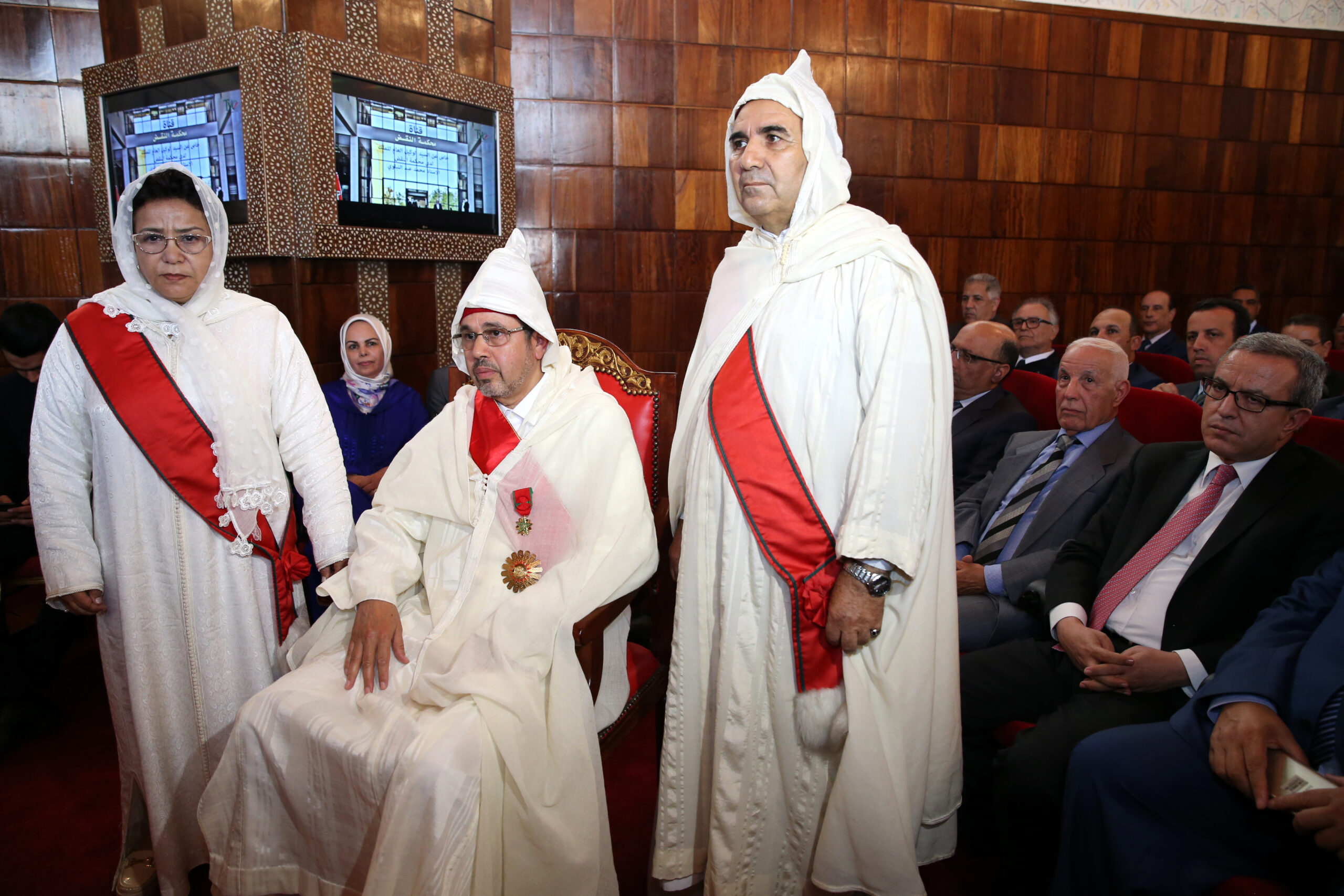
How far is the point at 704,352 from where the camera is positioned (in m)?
1.85

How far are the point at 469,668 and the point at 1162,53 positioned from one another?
701cm

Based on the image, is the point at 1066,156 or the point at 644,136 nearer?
the point at 644,136

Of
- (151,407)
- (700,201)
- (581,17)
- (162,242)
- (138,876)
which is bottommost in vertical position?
(138,876)

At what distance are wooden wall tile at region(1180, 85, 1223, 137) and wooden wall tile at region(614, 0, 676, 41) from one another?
13.1 feet

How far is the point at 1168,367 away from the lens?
422cm

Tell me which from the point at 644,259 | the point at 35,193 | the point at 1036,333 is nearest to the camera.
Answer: the point at 1036,333

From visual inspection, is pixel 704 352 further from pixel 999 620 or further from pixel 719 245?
pixel 719 245

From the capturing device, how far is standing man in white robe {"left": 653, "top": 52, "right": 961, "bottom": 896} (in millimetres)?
1548

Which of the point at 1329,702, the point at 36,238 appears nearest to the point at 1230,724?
the point at 1329,702

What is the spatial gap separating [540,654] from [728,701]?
397 millimetres

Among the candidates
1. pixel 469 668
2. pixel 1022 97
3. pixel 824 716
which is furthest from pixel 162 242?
pixel 1022 97

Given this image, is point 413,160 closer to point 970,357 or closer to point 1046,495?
point 970,357

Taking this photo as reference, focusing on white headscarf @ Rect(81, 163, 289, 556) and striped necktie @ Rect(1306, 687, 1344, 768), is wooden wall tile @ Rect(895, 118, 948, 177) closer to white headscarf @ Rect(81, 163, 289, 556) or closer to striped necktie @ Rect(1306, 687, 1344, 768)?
white headscarf @ Rect(81, 163, 289, 556)

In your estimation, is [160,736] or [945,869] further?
[945,869]
